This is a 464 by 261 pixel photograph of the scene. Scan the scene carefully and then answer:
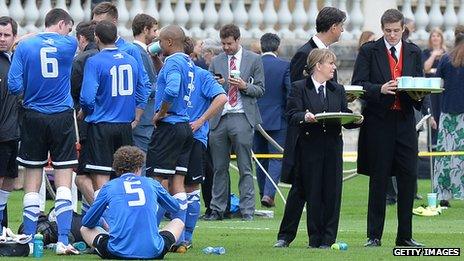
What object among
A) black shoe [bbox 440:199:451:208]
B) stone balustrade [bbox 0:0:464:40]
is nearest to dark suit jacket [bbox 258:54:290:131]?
black shoe [bbox 440:199:451:208]

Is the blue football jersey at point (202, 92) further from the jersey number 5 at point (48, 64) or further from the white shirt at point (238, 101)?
the white shirt at point (238, 101)

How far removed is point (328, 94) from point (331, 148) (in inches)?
19.0

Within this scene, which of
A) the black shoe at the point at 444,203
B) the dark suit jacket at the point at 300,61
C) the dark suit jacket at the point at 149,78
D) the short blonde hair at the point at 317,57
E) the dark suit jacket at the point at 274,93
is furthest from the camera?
the black shoe at the point at 444,203

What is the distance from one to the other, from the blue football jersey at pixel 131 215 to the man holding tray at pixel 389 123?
2.27 m

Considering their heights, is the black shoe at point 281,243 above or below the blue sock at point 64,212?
below

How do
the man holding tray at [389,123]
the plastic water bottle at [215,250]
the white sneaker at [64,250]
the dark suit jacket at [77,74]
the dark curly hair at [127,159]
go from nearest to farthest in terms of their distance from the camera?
the dark curly hair at [127,159]
the white sneaker at [64,250]
the plastic water bottle at [215,250]
the man holding tray at [389,123]
the dark suit jacket at [77,74]

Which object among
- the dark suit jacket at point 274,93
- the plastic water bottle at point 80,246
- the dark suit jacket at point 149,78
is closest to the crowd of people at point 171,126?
the plastic water bottle at point 80,246

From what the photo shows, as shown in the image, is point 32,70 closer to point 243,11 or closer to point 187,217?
point 187,217

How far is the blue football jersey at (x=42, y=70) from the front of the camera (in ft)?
54.6

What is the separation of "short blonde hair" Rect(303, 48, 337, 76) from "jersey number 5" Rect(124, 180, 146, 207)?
2.09m

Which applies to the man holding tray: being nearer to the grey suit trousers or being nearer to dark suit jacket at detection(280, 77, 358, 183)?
dark suit jacket at detection(280, 77, 358, 183)

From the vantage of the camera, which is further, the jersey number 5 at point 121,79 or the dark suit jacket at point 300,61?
the dark suit jacket at point 300,61

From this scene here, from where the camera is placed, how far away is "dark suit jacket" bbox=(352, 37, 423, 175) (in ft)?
56.2

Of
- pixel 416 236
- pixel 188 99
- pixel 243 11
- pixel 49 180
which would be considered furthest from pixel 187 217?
pixel 243 11
